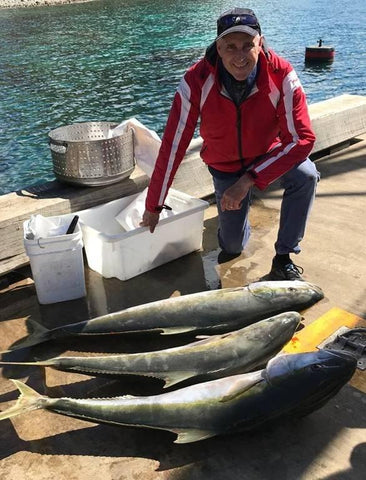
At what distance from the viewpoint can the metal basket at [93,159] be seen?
166 inches

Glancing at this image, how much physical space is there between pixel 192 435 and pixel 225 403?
0.23 m

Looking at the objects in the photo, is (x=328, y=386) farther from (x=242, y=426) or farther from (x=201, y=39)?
(x=201, y=39)

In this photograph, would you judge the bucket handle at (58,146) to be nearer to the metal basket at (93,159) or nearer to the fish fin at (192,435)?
the metal basket at (93,159)

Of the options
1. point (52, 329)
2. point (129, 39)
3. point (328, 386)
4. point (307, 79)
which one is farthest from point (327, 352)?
point (129, 39)

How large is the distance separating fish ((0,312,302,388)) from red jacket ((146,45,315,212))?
47.3 inches

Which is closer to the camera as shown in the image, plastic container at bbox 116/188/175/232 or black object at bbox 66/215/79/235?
black object at bbox 66/215/79/235

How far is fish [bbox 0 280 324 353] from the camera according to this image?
3.20 m

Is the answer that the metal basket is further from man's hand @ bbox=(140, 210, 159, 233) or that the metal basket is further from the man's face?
the man's face

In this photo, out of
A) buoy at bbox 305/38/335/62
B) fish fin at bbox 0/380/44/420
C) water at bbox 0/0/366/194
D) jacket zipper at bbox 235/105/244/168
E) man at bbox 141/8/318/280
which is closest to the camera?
fish fin at bbox 0/380/44/420

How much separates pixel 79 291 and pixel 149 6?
181 ft

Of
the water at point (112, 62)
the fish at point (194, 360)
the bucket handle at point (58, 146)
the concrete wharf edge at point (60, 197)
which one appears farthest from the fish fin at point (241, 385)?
the water at point (112, 62)

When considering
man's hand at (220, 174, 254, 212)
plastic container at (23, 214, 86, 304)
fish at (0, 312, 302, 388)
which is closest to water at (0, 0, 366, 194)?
plastic container at (23, 214, 86, 304)

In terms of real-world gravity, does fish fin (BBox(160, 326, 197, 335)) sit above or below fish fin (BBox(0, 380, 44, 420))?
below

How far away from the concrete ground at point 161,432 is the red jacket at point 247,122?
811 millimetres
